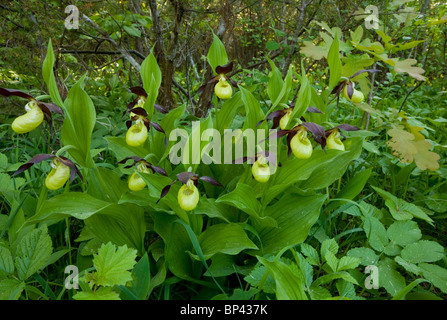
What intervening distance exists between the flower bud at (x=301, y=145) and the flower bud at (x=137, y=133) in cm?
57

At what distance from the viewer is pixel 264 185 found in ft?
4.07

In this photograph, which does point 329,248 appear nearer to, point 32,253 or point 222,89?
point 222,89

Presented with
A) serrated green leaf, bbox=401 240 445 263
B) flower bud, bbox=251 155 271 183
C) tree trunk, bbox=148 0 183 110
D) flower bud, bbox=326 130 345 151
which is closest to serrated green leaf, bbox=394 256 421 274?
serrated green leaf, bbox=401 240 445 263

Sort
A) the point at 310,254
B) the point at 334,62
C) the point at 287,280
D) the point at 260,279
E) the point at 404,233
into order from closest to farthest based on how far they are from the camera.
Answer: the point at 287,280, the point at 260,279, the point at 310,254, the point at 404,233, the point at 334,62

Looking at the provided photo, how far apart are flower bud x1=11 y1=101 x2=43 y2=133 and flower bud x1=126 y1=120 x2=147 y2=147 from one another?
305mm

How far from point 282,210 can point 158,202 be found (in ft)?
1.70

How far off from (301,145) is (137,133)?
634 millimetres

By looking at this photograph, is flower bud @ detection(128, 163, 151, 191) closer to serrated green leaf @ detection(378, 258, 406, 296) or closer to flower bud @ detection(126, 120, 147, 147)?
flower bud @ detection(126, 120, 147, 147)

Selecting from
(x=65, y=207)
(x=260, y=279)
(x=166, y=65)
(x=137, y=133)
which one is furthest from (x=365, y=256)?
(x=166, y=65)

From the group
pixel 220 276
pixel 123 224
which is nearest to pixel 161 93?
pixel 123 224

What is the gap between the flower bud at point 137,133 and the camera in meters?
1.10

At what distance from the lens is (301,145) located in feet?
3.35

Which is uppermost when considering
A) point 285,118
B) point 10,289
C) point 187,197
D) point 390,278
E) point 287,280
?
point 285,118

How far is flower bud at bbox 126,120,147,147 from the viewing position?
1101 mm
